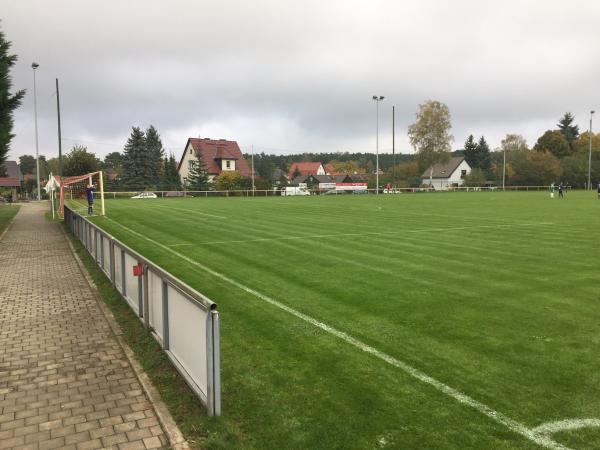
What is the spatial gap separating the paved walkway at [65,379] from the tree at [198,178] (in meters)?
57.9

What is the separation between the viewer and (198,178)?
6925cm

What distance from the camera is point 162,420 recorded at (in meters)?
4.16

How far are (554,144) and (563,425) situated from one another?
110 meters

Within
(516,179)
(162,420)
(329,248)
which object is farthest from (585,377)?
(516,179)

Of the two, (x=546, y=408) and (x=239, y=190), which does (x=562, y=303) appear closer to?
(x=546, y=408)

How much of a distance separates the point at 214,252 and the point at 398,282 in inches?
231

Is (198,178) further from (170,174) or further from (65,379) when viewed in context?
(65,379)

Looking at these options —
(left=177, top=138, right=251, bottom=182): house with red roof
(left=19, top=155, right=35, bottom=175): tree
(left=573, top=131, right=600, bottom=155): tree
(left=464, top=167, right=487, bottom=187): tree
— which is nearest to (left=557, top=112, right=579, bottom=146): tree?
(left=573, top=131, right=600, bottom=155): tree

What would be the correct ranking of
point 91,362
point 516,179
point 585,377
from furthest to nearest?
point 516,179
point 91,362
point 585,377

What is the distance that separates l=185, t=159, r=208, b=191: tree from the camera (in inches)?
2621

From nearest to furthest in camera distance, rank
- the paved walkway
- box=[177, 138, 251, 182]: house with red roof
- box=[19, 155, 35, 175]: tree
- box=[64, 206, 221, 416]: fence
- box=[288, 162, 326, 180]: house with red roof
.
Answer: the paved walkway, box=[64, 206, 221, 416]: fence, box=[177, 138, 251, 182]: house with red roof, box=[288, 162, 326, 180]: house with red roof, box=[19, 155, 35, 175]: tree

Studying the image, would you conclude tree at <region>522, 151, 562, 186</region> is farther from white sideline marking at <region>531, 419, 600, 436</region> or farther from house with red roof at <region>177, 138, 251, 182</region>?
white sideline marking at <region>531, 419, 600, 436</region>

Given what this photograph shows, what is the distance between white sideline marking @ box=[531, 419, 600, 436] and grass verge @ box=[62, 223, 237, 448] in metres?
2.51

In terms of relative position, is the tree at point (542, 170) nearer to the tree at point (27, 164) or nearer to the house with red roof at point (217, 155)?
the house with red roof at point (217, 155)
